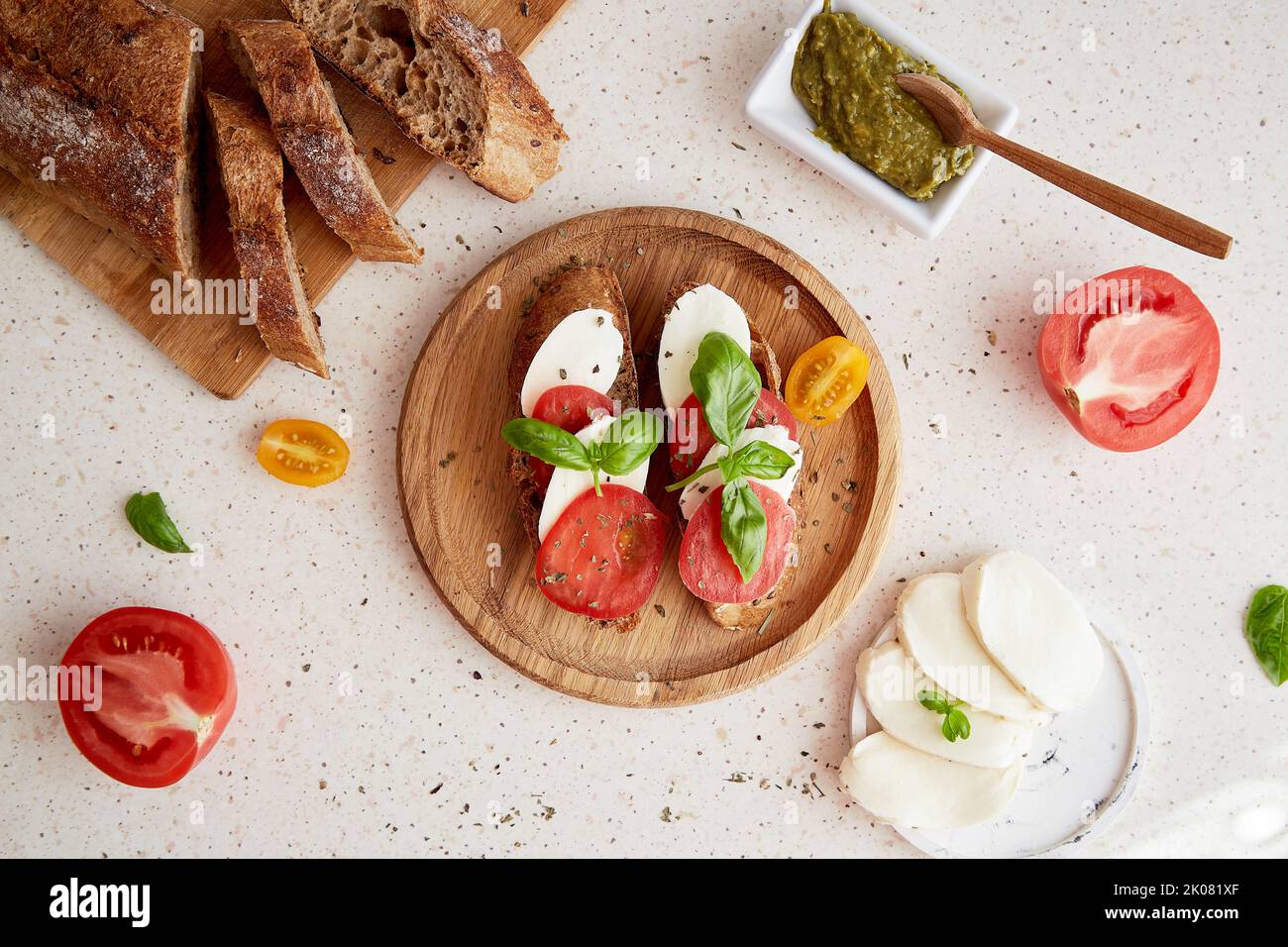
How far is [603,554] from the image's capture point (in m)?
1.94

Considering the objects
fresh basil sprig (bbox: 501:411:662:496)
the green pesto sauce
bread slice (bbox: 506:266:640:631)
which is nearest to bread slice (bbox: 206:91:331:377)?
bread slice (bbox: 506:266:640:631)

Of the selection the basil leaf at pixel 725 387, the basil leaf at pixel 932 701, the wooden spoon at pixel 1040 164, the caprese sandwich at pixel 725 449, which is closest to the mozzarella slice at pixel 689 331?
the caprese sandwich at pixel 725 449

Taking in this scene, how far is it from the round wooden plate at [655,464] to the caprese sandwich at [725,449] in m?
0.13

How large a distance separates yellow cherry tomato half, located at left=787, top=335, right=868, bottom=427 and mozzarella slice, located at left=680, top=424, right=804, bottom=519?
0.12m

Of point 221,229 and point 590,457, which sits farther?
point 221,229

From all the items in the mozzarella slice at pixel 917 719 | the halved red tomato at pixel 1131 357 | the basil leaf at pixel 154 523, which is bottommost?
the basil leaf at pixel 154 523

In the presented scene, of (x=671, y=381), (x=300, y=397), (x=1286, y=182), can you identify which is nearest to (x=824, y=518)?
→ (x=671, y=381)

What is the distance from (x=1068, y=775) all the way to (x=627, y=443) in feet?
4.91

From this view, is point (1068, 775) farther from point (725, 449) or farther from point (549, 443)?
point (549, 443)

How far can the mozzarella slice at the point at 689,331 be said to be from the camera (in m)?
1.99

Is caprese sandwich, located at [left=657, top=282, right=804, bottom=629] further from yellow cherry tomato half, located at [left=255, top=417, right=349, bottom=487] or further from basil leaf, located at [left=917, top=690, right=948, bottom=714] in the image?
yellow cherry tomato half, located at [left=255, top=417, right=349, bottom=487]

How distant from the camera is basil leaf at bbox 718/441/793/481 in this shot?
1836 millimetres

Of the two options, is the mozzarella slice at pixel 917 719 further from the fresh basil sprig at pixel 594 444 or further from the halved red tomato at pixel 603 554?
the fresh basil sprig at pixel 594 444

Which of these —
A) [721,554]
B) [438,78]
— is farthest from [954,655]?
[438,78]
